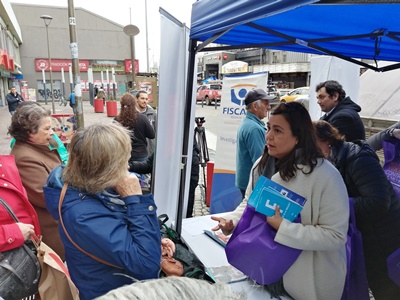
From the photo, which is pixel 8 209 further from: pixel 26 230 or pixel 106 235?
pixel 106 235

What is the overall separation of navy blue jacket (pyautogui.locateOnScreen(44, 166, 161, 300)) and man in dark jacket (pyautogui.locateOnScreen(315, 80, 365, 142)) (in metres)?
2.80

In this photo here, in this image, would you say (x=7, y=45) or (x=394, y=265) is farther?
(x=7, y=45)

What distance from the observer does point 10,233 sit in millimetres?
1572

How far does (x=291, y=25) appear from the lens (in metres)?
2.30

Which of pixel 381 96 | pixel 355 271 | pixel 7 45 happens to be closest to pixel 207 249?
pixel 355 271

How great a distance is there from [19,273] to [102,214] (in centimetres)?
65

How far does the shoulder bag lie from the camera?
1.51m

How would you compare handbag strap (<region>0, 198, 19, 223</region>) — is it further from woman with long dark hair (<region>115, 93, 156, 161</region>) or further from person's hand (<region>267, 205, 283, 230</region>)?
woman with long dark hair (<region>115, 93, 156, 161</region>)

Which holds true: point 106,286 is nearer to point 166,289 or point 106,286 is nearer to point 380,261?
point 166,289

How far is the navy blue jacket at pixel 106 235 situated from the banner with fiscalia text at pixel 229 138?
3.09m

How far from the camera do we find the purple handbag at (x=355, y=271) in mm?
1741

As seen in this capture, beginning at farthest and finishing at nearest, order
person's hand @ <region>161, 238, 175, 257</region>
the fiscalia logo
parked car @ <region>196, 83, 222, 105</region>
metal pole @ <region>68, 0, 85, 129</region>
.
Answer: parked car @ <region>196, 83, 222, 105</region>
metal pole @ <region>68, 0, 85, 129</region>
the fiscalia logo
person's hand @ <region>161, 238, 175, 257</region>

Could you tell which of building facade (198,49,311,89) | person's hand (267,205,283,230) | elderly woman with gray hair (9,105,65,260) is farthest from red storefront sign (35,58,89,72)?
person's hand (267,205,283,230)

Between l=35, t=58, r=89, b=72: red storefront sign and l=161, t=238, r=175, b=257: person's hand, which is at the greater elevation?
l=35, t=58, r=89, b=72: red storefront sign
